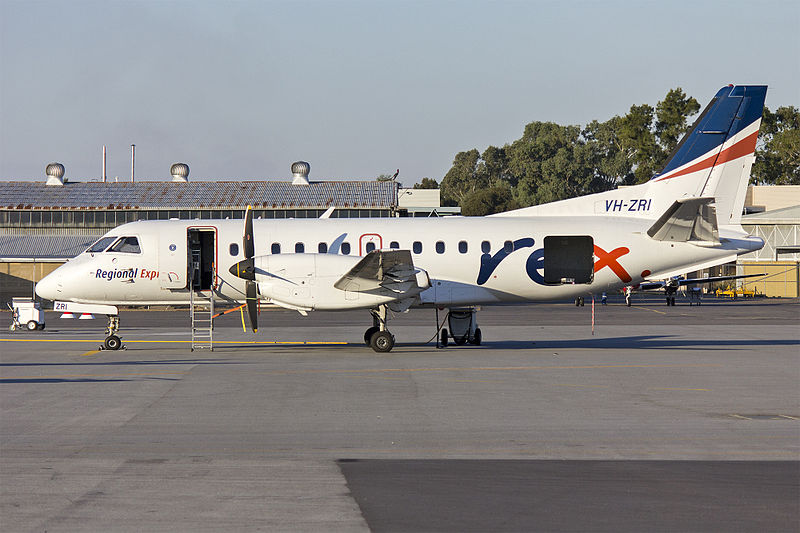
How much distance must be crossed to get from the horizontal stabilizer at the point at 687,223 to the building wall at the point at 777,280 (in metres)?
48.5

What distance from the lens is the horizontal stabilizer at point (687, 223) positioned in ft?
67.8

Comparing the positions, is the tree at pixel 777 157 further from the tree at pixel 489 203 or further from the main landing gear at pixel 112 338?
the main landing gear at pixel 112 338

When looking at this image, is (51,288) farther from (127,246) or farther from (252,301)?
(252,301)

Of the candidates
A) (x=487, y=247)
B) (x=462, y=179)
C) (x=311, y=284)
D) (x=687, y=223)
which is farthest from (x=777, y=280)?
(x=462, y=179)

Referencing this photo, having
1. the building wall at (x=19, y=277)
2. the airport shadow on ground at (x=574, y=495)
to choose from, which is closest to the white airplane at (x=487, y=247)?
the airport shadow on ground at (x=574, y=495)

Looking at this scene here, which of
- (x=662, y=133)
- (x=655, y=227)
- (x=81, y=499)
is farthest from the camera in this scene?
(x=662, y=133)

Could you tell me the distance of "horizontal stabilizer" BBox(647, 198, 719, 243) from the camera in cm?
2067

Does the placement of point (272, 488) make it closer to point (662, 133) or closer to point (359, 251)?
point (359, 251)

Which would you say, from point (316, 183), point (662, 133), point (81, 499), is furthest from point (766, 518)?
point (662, 133)

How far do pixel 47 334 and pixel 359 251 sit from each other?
527 inches

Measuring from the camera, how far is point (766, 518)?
691cm

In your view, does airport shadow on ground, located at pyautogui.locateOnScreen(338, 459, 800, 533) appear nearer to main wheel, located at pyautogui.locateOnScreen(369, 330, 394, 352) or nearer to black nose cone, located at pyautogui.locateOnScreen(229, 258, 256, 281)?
main wheel, located at pyautogui.locateOnScreen(369, 330, 394, 352)

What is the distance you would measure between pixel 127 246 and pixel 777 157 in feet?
288

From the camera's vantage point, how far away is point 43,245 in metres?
64.0
